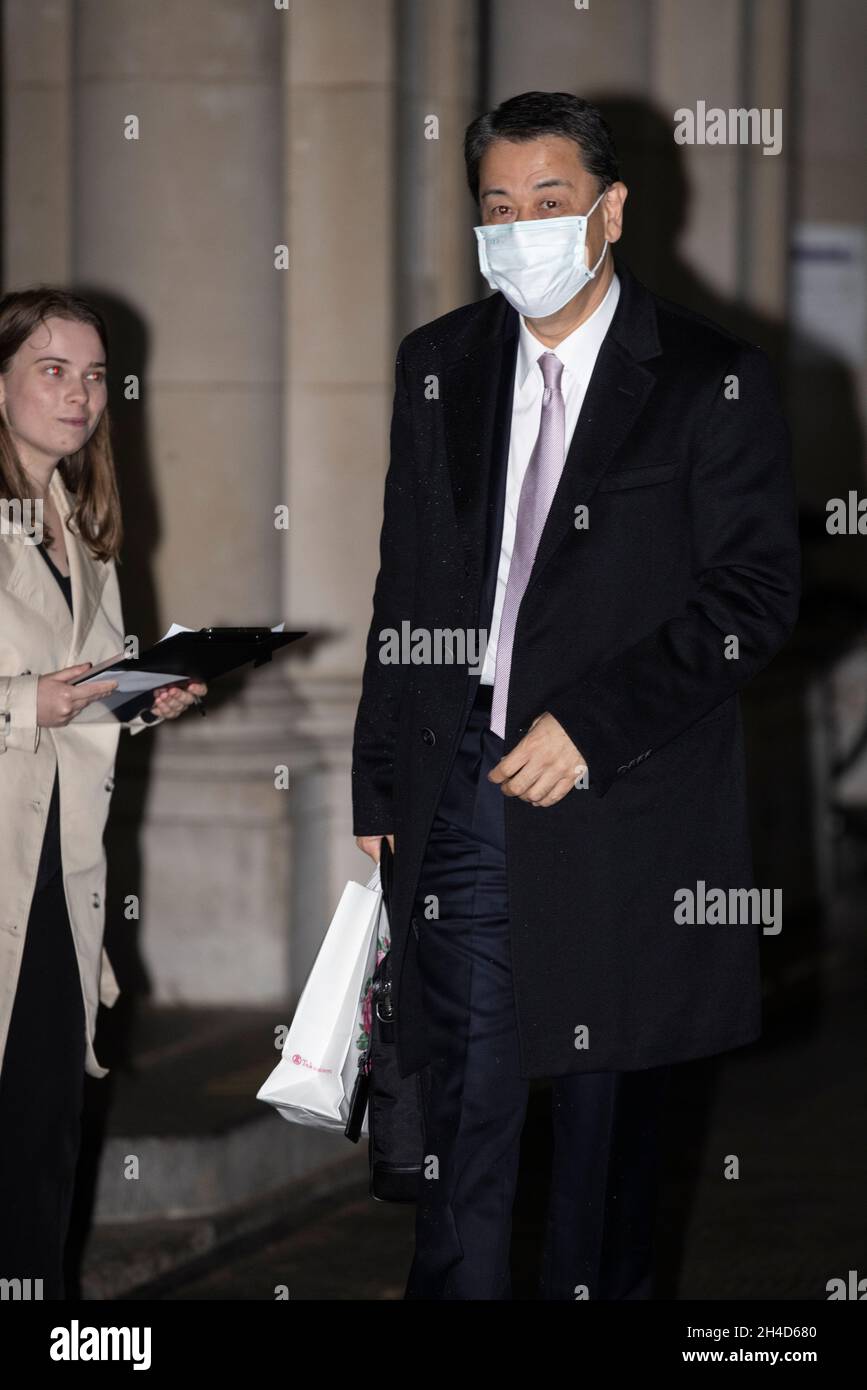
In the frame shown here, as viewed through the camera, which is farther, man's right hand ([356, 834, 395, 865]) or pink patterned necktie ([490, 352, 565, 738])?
man's right hand ([356, 834, 395, 865])

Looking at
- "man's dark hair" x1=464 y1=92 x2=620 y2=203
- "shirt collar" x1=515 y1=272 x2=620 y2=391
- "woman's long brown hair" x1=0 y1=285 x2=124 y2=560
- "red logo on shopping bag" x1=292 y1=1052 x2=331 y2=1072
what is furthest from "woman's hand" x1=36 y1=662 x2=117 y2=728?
"man's dark hair" x1=464 y1=92 x2=620 y2=203

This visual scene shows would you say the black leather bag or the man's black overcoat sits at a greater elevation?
the man's black overcoat

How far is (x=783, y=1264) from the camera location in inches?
212

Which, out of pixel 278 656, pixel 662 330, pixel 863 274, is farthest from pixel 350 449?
pixel 863 274

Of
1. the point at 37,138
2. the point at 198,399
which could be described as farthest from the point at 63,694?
the point at 37,138

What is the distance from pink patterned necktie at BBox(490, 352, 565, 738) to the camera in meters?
3.66

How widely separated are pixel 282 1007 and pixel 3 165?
310cm

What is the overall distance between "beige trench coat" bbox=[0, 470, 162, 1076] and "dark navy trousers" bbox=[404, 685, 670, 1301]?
695mm

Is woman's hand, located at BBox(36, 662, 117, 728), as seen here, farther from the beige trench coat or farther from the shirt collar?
the shirt collar

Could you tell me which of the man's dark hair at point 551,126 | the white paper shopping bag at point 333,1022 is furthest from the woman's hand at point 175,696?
the man's dark hair at point 551,126

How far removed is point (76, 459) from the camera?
419 centimetres

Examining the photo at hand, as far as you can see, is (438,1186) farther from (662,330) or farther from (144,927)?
(144,927)

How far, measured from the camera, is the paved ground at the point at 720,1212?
17.3ft

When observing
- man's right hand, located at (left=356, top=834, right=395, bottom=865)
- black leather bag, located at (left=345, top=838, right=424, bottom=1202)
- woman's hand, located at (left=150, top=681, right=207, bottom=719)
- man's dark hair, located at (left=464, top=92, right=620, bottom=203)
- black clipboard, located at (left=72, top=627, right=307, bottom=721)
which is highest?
man's dark hair, located at (left=464, top=92, right=620, bottom=203)
